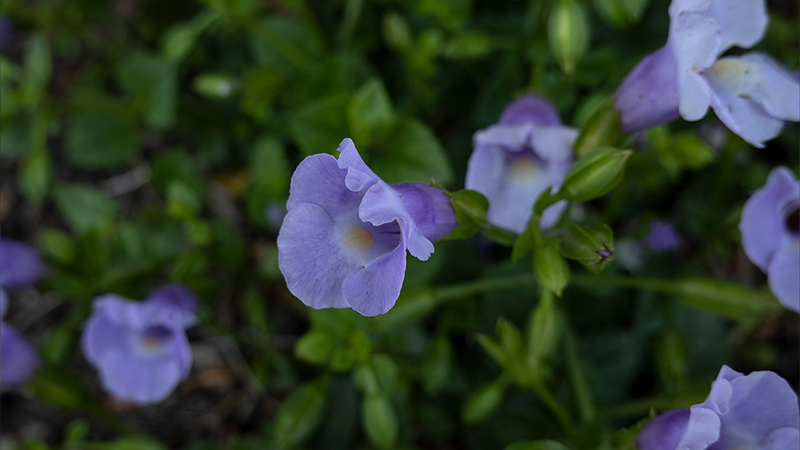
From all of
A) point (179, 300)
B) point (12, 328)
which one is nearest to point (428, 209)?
Result: point (179, 300)

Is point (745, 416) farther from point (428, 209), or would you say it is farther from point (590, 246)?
point (428, 209)

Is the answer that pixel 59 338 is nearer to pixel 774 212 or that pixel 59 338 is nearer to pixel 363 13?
pixel 363 13

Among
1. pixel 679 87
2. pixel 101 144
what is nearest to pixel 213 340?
pixel 101 144

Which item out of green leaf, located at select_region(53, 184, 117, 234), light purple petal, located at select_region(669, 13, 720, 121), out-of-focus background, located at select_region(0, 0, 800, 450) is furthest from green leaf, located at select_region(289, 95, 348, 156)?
green leaf, located at select_region(53, 184, 117, 234)

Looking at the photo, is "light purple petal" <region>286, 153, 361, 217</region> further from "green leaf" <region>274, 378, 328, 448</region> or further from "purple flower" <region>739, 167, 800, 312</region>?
"purple flower" <region>739, 167, 800, 312</region>

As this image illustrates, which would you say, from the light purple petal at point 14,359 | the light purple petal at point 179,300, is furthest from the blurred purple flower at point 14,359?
the light purple petal at point 179,300
